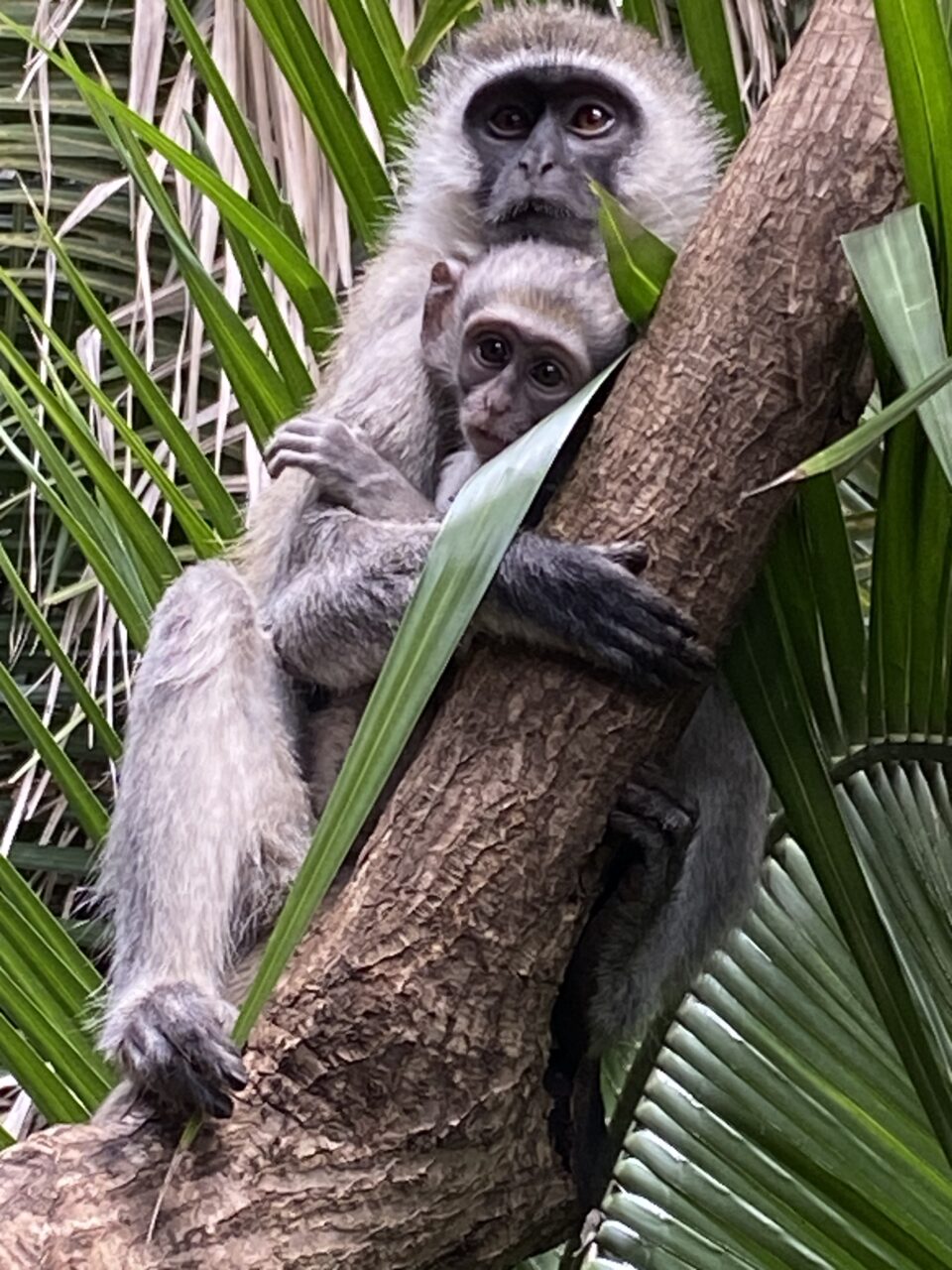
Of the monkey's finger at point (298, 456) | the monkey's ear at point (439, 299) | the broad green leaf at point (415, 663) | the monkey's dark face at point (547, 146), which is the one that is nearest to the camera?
the broad green leaf at point (415, 663)

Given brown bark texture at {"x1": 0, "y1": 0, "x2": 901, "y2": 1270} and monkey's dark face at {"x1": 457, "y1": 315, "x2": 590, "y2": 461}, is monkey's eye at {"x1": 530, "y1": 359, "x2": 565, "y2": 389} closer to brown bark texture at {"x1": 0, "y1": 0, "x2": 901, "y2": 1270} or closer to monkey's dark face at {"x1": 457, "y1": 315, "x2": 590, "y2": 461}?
monkey's dark face at {"x1": 457, "y1": 315, "x2": 590, "y2": 461}

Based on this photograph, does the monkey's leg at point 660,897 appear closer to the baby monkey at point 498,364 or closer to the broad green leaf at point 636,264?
the baby monkey at point 498,364

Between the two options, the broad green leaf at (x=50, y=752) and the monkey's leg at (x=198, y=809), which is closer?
the monkey's leg at (x=198, y=809)

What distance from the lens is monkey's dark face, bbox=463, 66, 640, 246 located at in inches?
86.9

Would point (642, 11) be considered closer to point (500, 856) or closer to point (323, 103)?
point (323, 103)

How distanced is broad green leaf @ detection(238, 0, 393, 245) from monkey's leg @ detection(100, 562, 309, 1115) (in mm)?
463

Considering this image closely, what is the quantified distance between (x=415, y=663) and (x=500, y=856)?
1.21ft

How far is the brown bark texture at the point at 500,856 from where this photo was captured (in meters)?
1.40

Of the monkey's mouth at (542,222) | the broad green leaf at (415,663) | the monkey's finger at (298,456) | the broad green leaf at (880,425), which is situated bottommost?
the broad green leaf at (415,663)

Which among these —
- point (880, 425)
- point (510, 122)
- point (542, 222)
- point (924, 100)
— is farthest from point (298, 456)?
point (880, 425)

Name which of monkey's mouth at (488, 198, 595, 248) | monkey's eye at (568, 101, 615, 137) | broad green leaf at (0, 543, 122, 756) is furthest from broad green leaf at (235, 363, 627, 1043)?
monkey's eye at (568, 101, 615, 137)

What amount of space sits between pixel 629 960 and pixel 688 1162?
1.21 ft

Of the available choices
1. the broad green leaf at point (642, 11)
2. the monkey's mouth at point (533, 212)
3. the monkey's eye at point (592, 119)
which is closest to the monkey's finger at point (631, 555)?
the broad green leaf at point (642, 11)

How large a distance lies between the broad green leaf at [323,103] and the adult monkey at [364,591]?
205mm
